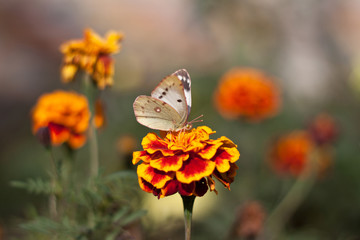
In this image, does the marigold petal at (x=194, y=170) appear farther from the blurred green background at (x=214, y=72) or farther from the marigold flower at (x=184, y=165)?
the blurred green background at (x=214, y=72)

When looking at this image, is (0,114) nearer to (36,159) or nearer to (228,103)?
(36,159)

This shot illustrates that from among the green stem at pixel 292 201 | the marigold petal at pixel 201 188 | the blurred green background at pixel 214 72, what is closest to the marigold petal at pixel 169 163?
the marigold petal at pixel 201 188

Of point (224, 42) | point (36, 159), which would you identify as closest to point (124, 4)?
point (224, 42)

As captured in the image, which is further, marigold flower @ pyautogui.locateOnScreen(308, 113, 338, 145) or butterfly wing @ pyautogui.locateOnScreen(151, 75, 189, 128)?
marigold flower @ pyautogui.locateOnScreen(308, 113, 338, 145)

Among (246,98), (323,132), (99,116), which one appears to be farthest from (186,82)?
(246,98)

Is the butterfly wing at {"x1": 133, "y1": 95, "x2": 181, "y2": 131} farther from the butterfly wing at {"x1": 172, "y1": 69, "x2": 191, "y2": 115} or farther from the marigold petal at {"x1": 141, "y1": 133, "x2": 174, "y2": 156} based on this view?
the marigold petal at {"x1": 141, "y1": 133, "x2": 174, "y2": 156}

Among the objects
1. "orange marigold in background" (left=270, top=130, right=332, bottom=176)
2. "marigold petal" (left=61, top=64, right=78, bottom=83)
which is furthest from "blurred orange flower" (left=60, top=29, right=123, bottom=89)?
"orange marigold in background" (left=270, top=130, right=332, bottom=176)
